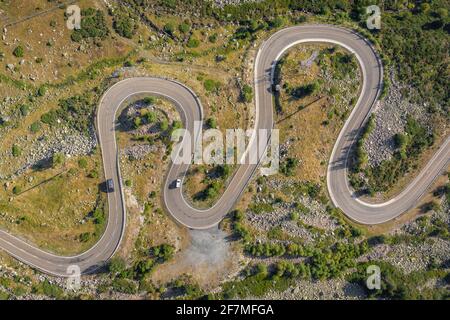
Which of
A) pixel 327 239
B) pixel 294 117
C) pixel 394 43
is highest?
pixel 394 43

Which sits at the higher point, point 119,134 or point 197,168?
point 119,134

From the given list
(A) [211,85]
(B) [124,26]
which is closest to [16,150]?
(B) [124,26]

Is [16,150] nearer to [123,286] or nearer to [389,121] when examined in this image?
[123,286]

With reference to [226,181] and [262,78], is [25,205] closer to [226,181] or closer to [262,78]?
[226,181]

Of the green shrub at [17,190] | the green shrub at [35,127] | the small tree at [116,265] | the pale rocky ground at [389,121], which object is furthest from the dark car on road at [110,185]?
the pale rocky ground at [389,121]

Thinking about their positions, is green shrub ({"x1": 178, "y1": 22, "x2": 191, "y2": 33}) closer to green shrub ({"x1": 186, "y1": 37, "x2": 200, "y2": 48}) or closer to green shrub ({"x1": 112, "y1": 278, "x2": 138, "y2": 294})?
green shrub ({"x1": 186, "y1": 37, "x2": 200, "y2": 48})

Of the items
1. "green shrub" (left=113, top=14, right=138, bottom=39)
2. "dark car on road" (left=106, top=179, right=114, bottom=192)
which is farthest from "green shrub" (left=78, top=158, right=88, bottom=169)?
"green shrub" (left=113, top=14, right=138, bottom=39)

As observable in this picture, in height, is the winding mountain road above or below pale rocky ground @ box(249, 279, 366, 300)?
above

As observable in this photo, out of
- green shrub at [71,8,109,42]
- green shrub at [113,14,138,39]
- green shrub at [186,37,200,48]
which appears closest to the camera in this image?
green shrub at [71,8,109,42]

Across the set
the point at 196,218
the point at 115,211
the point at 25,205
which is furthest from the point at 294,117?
the point at 25,205
